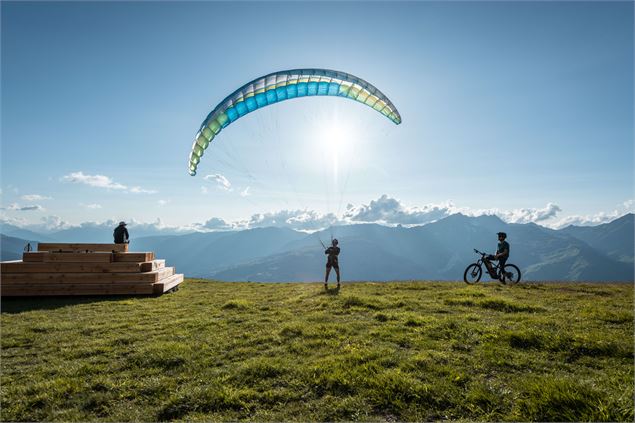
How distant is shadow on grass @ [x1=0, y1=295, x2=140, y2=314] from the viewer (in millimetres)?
13875

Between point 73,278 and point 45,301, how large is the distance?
148cm

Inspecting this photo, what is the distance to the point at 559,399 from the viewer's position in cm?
488

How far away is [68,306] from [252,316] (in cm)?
921

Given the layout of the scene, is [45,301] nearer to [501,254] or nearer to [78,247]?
[78,247]

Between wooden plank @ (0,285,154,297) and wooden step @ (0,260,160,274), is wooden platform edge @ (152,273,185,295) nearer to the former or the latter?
wooden plank @ (0,285,154,297)

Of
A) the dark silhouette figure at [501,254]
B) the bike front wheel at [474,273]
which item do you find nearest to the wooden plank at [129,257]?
the bike front wheel at [474,273]

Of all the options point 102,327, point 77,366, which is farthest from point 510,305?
point 102,327

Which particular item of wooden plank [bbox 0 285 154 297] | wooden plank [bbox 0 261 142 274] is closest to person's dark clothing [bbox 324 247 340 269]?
wooden plank [bbox 0 285 154 297]

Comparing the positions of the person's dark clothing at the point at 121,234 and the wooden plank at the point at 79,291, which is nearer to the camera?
the wooden plank at the point at 79,291

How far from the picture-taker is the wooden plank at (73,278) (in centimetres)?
1598

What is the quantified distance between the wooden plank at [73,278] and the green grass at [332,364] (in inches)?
171

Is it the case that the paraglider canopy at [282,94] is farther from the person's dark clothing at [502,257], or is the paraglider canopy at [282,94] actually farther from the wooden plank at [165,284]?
the person's dark clothing at [502,257]

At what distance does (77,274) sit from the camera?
16438 mm

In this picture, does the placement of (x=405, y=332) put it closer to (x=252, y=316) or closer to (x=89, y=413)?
(x=252, y=316)
